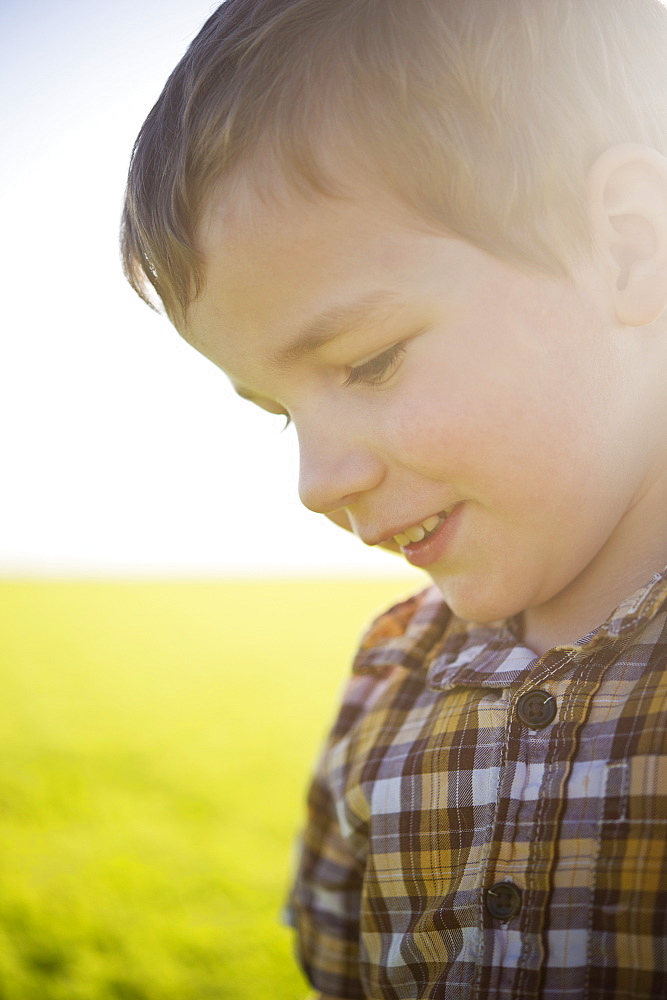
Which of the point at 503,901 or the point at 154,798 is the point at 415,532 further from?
the point at 154,798

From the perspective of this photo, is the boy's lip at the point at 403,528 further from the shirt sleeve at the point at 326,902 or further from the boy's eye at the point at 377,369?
the shirt sleeve at the point at 326,902

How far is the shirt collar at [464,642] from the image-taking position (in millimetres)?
700

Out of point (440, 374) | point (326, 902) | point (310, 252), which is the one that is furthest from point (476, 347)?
point (326, 902)

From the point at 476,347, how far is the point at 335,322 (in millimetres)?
135

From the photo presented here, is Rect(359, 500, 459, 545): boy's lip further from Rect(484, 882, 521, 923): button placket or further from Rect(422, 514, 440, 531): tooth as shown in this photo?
Rect(484, 882, 521, 923): button placket

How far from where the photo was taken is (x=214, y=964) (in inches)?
48.8

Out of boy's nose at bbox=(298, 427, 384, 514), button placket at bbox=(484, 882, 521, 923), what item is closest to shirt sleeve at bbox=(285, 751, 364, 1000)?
button placket at bbox=(484, 882, 521, 923)

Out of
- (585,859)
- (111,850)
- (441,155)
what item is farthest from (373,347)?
(111,850)

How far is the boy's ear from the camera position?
0.72 m

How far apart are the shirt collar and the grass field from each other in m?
0.57

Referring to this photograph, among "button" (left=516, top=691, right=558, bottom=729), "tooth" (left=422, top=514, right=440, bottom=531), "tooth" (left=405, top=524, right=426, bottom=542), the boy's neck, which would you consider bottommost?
"button" (left=516, top=691, right=558, bottom=729)

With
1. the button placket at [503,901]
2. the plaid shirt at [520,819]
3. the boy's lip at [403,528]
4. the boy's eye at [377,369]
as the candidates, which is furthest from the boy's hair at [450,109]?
the button placket at [503,901]

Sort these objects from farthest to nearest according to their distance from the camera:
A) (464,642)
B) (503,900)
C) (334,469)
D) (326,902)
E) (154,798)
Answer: (154,798)
(326,902)
(464,642)
(334,469)
(503,900)

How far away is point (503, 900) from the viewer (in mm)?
665
